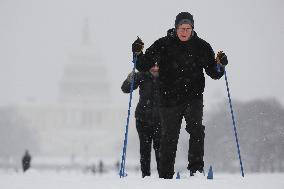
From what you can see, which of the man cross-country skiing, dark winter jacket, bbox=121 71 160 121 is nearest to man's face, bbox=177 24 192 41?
the man cross-country skiing

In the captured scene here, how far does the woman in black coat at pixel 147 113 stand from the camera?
10062mm

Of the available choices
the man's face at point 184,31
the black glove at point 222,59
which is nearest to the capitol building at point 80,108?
the black glove at point 222,59

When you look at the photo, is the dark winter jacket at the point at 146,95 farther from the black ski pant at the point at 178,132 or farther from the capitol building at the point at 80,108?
the capitol building at the point at 80,108

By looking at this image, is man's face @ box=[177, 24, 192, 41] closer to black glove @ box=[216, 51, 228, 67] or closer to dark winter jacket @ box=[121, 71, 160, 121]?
black glove @ box=[216, 51, 228, 67]

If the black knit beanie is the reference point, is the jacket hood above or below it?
below

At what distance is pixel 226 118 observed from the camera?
1560 inches

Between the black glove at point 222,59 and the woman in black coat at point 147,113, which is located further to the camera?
the woman in black coat at point 147,113

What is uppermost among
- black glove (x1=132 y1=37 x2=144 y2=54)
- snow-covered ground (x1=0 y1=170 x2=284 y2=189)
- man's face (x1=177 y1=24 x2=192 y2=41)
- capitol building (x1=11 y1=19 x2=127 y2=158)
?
capitol building (x1=11 y1=19 x2=127 y2=158)

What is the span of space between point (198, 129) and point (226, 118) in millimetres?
31529

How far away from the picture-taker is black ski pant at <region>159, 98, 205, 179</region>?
8.25m

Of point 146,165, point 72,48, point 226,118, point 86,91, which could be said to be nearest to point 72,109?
point 86,91

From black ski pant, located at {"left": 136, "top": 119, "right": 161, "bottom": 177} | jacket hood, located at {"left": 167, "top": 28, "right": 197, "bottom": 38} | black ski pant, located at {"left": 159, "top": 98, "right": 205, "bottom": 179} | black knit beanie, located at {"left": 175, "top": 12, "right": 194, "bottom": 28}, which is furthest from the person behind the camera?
black ski pant, located at {"left": 136, "top": 119, "right": 161, "bottom": 177}

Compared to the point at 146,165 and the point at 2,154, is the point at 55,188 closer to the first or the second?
the point at 146,165

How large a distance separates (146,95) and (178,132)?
2.02 m
